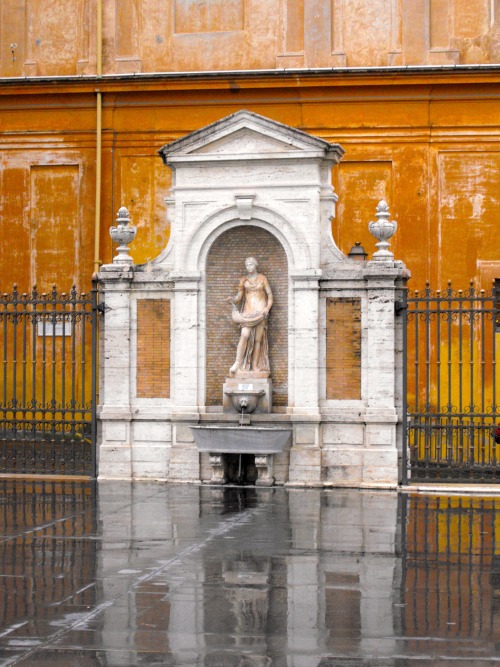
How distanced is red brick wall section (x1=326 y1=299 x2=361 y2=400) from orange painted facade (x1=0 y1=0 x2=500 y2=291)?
8596 mm

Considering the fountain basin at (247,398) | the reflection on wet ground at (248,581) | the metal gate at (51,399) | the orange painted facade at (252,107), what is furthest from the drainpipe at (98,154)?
the reflection on wet ground at (248,581)

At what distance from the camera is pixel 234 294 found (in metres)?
19.0

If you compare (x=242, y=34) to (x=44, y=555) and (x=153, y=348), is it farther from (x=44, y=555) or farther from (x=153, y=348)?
(x=44, y=555)

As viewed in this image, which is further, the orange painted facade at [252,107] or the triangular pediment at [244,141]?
the orange painted facade at [252,107]

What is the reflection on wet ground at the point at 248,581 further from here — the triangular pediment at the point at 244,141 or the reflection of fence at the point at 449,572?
the triangular pediment at the point at 244,141

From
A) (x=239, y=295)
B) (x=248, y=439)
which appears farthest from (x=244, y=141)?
(x=248, y=439)

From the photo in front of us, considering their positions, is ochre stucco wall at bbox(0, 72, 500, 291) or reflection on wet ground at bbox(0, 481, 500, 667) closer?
reflection on wet ground at bbox(0, 481, 500, 667)

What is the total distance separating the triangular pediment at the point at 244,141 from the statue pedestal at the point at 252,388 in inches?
117

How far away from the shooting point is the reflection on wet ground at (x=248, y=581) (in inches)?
353

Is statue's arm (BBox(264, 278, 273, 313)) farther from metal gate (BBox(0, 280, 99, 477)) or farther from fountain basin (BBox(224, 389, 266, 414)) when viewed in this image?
metal gate (BBox(0, 280, 99, 477))

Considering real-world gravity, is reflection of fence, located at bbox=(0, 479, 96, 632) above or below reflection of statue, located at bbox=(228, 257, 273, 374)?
below

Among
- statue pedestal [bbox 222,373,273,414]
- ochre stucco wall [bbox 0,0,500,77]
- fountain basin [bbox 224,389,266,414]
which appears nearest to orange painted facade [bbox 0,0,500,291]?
ochre stucco wall [bbox 0,0,500,77]

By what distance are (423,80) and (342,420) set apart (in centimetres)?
1044

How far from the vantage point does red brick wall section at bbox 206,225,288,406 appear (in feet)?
61.6
